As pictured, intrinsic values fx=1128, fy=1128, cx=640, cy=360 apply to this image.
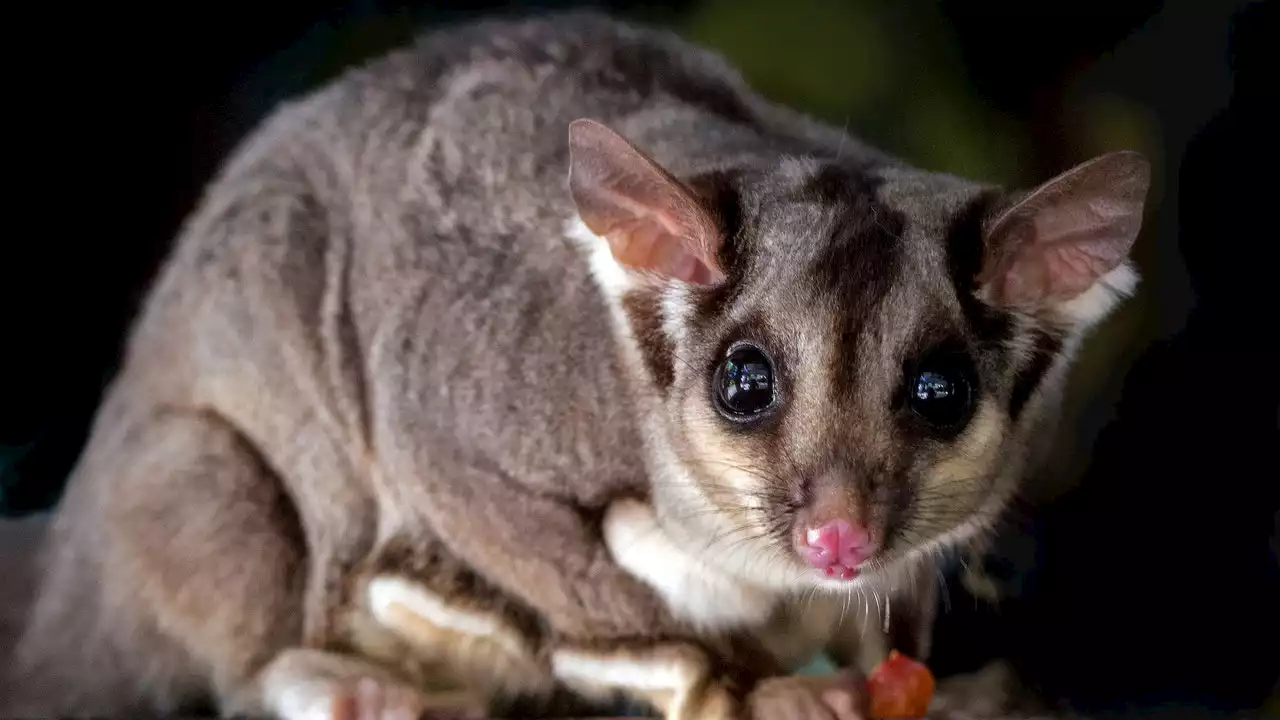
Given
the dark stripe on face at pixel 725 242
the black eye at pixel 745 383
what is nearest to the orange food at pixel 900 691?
the black eye at pixel 745 383

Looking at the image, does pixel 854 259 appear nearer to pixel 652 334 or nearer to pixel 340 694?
pixel 652 334

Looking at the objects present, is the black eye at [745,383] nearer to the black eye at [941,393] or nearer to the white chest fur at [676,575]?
the black eye at [941,393]

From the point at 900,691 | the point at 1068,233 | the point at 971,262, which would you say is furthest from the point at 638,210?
the point at 900,691

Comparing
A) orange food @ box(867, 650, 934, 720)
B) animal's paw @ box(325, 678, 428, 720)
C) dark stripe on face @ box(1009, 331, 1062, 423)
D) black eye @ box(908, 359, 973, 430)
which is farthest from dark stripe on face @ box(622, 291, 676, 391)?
animal's paw @ box(325, 678, 428, 720)

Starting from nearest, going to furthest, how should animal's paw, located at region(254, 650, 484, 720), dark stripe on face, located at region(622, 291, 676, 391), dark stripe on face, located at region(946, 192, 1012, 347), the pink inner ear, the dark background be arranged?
the pink inner ear < dark stripe on face, located at region(946, 192, 1012, 347) < dark stripe on face, located at region(622, 291, 676, 391) < the dark background < animal's paw, located at region(254, 650, 484, 720)

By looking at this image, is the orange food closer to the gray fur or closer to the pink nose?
the gray fur

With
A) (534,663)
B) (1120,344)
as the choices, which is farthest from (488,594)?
(1120,344)
